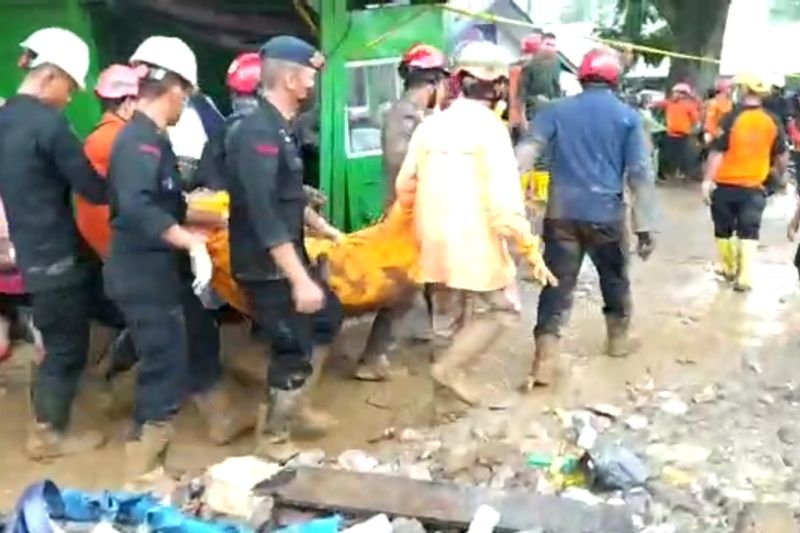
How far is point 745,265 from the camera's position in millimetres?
9547

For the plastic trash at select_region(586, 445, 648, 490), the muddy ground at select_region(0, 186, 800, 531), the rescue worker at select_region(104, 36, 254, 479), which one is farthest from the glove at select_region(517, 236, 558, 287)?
the rescue worker at select_region(104, 36, 254, 479)

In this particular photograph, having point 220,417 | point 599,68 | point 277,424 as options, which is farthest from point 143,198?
point 599,68

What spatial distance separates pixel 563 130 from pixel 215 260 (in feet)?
7.09

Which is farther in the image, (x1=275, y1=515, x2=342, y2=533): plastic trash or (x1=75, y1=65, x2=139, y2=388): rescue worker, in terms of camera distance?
(x1=75, y1=65, x2=139, y2=388): rescue worker

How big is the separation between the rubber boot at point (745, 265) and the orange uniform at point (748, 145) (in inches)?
18.3

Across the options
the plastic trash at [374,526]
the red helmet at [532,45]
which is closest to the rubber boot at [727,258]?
the red helmet at [532,45]

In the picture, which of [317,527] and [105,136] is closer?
[317,527]

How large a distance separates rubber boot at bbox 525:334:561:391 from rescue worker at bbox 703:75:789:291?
3153 millimetres

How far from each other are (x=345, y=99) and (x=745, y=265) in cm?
345

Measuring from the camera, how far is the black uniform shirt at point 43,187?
551 cm

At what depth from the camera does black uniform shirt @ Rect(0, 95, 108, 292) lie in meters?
5.51

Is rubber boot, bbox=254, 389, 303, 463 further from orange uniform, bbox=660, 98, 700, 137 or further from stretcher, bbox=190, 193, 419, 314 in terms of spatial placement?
orange uniform, bbox=660, 98, 700, 137

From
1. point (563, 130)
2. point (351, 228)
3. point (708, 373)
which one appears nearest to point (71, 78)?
point (563, 130)

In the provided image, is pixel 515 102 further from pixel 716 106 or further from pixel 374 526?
pixel 374 526
